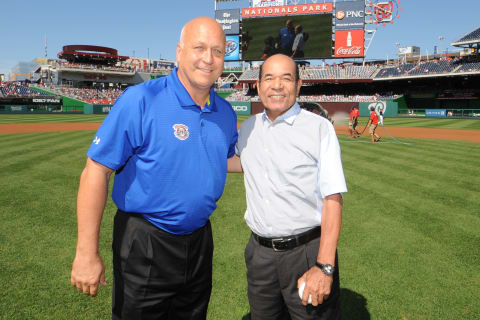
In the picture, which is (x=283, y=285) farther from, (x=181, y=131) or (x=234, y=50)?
(x=234, y=50)

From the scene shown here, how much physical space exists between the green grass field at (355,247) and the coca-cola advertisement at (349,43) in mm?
39397

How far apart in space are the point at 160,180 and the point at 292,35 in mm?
47630

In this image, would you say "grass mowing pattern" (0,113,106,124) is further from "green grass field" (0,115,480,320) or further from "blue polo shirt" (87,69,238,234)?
"blue polo shirt" (87,69,238,234)

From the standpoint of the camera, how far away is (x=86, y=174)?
6.39 ft

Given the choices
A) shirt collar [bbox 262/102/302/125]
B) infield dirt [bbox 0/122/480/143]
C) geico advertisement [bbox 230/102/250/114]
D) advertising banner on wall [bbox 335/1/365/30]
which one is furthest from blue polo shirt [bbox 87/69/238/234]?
advertising banner on wall [bbox 335/1/365/30]

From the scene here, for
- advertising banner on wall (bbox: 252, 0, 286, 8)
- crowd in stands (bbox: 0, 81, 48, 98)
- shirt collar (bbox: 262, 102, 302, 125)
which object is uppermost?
advertising banner on wall (bbox: 252, 0, 286, 8)

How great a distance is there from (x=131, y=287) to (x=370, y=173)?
9331 millimetres

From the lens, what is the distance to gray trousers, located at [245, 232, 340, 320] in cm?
228

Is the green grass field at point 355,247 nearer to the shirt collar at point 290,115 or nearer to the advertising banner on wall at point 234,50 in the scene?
the shirt collar at point 290,115

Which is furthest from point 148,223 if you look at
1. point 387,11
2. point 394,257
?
point 387,11

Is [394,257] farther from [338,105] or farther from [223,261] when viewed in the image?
[338,105]

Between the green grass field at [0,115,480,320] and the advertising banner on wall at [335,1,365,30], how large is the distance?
40986mm

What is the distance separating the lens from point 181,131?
2.18m

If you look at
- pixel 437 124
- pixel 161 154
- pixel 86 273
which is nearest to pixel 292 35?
pixel 437 124
